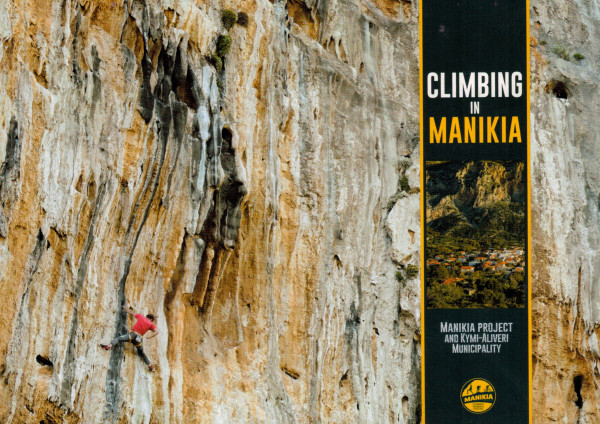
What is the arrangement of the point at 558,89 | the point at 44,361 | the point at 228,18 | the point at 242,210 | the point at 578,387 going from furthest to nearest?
the point at 558,89 → the point at 578,387 → the point at 228,18 → the point at 242,210 → the point at 44,361

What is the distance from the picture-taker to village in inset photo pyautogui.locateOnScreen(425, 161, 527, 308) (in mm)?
15086

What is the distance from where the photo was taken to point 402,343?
611 inches

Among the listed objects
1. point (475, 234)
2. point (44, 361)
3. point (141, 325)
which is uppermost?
point (475, 234)

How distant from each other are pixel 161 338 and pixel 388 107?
6.18 metres

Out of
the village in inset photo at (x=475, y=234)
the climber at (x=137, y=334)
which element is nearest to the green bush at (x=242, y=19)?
the village in inset photo at (x=475, y=234)

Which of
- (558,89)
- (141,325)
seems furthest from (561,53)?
(141,325)

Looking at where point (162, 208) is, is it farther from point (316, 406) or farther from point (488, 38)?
point (488, 38)

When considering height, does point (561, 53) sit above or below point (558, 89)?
above

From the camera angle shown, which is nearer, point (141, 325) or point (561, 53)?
point (141, 325)

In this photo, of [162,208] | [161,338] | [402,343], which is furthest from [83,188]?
[402,343]

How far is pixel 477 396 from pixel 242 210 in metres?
5.32

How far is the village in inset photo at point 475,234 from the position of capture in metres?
15.1

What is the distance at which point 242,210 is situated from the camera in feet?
48.4

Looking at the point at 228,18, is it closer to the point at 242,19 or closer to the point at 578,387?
the point at 242,19
